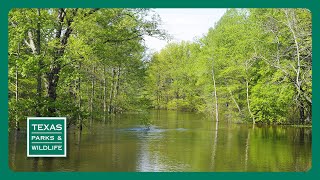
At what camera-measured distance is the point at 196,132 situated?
1827 centimetres

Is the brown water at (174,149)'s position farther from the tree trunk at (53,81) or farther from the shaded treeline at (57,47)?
the tree trunk at (53,81)

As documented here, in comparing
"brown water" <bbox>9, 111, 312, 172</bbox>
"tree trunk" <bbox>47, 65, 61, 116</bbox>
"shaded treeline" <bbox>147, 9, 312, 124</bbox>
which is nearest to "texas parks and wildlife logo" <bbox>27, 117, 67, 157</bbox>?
"brown water" <bbox>9, 111, 312, 172</bbox>

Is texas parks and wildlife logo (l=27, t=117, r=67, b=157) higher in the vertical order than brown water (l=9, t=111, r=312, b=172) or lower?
higher

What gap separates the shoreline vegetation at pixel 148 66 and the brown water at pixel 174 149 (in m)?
0.79

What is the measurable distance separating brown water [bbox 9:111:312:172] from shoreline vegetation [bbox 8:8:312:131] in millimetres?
795

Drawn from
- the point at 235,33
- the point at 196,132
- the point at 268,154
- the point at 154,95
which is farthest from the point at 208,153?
the point at 154,95

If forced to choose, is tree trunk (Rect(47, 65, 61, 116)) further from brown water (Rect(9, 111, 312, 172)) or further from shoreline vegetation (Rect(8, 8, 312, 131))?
brown water (Rect(9, 111, 312, 172))

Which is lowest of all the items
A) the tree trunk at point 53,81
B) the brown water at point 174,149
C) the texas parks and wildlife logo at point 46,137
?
the brown water at point 174,149

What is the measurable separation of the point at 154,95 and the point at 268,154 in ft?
57.5

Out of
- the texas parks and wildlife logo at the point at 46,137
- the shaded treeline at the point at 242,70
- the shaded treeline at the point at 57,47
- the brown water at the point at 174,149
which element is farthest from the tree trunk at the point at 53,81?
the shaded treeline at the point at 242,70

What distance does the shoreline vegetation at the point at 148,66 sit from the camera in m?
9.68

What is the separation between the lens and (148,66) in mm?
26031

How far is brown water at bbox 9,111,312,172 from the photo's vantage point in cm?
919

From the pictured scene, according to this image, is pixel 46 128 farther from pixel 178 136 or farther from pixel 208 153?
pixel 178 136
